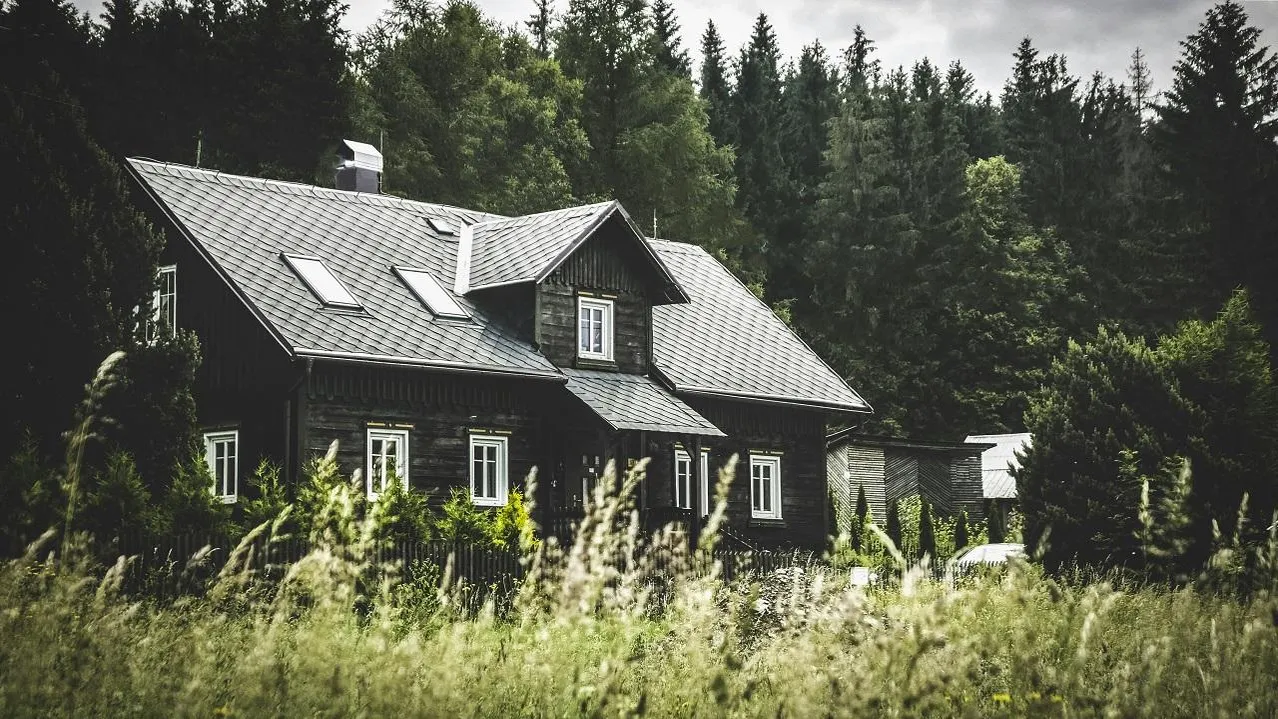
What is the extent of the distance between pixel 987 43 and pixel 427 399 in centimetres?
5517

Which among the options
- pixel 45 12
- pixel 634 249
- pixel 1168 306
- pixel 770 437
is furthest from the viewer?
pixel 1168 306

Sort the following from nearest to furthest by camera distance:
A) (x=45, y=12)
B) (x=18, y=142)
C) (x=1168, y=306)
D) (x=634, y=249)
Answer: (x=18, y=142), (x=45, y=12), (x=634, y=249), (x=1168, y=306)

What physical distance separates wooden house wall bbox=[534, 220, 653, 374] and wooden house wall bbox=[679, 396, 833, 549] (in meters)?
1.62

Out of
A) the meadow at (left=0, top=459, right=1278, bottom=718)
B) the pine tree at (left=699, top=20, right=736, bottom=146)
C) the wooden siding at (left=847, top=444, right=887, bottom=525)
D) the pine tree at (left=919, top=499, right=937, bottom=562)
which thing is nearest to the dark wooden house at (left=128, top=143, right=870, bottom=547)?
the pine tree at (left=919, top=499, right=937, bottom=562)

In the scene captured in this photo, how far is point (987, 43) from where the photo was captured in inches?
2820

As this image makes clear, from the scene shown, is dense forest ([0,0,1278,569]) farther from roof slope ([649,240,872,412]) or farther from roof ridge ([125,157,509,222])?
roof slope ([649,240,872,412])

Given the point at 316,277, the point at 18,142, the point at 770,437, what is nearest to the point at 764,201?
the point at 770,437

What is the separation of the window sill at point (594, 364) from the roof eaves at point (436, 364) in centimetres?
93

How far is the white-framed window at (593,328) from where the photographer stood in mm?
25547

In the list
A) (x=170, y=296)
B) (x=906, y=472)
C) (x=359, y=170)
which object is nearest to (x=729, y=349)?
(x=359, y=170)

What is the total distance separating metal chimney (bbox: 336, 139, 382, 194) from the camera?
2866cm

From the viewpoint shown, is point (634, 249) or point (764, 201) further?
point (764, 201)

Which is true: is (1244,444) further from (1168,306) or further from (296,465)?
(1168,306)

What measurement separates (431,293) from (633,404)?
3.88m
